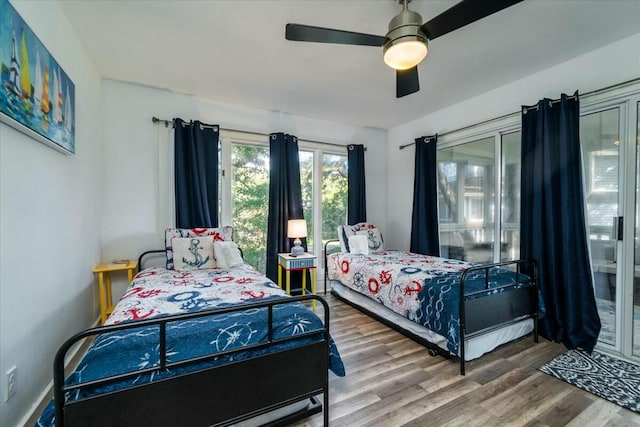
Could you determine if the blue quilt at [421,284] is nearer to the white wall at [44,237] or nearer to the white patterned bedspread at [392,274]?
the white patterned bedspread at [392,274]

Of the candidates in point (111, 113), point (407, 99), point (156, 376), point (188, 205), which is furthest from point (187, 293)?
point (407, 99)

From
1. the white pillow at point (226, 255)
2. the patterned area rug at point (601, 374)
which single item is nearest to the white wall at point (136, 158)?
the white pillow at point (226, 255)

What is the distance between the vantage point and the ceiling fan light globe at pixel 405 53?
1695 mm

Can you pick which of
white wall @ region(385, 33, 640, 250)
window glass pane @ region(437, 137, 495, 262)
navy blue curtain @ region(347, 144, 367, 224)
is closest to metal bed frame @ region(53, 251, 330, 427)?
window glass pane @ region(437, 137, 495, 262)

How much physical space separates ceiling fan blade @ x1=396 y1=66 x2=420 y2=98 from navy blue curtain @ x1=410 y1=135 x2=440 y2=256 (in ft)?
6.05

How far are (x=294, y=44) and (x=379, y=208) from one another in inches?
119

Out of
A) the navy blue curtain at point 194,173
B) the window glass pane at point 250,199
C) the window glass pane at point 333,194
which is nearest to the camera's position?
the navy blue curtain at point 194,173

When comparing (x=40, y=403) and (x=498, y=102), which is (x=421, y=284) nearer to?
(x=498, y=102)

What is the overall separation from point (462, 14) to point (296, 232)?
2.70 meters

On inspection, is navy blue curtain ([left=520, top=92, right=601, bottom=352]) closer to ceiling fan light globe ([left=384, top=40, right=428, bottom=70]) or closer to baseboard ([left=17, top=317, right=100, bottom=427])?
ceiling fan light globe ([left=384, top=40, right=428, bottom=70])

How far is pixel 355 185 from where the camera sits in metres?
4.36

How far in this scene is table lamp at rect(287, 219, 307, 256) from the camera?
3574mm

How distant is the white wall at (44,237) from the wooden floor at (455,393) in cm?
161

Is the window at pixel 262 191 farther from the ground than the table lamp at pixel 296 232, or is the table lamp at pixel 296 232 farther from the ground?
the window at pixel 262 191
